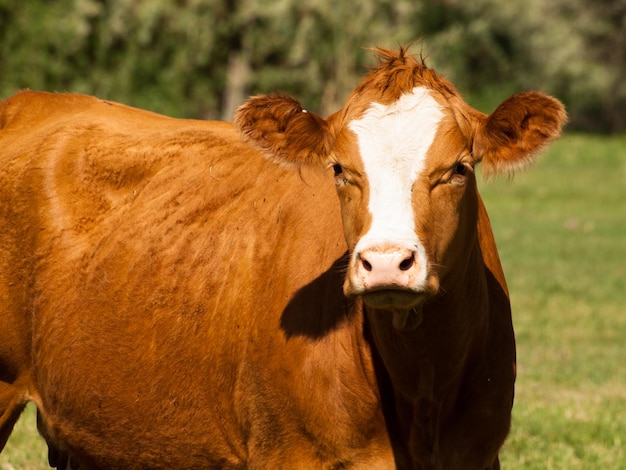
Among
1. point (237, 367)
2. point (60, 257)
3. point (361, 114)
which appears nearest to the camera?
point (361, 114)

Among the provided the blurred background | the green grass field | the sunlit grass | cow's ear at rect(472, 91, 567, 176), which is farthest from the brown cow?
the blurred background

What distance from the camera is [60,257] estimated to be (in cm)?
516

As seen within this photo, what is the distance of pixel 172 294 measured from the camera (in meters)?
4.75

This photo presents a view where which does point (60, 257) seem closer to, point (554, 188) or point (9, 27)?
point (554, 188)

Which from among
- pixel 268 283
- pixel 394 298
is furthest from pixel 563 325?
pixel 394 298

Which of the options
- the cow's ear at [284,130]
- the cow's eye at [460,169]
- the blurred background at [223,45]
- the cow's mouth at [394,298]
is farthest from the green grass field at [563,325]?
the blurred background at [223,45]

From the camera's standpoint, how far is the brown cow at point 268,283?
388cm

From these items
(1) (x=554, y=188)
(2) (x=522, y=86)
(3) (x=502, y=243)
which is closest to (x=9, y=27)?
(1) (x=554, y=188)

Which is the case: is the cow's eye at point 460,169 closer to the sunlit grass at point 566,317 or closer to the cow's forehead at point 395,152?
the cow's forehead at point 395,152

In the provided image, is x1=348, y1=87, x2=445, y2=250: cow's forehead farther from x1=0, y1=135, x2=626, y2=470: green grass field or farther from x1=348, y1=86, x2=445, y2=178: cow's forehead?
x1=0, y1=135, x2=626, y2=470: green grass field

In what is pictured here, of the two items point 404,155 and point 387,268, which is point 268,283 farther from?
point 387,268

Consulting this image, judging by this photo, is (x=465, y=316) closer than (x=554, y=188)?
Yes

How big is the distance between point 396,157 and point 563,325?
26.1 ft

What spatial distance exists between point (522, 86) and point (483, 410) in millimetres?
41993
